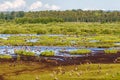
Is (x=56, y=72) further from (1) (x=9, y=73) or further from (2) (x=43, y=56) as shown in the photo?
(2) (x=43, y=56)

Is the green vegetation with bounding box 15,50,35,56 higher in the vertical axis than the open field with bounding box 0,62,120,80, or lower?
higher

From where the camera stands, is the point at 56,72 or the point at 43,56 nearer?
the point at 56,72

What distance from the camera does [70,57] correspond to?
178ft

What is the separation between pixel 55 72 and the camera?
1545 inches

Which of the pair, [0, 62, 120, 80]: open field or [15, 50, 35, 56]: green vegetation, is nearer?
[0, 62, 120, 80]: open field

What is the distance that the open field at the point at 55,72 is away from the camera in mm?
35812

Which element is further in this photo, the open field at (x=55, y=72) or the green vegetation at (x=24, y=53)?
the green vegetation at (x=24, y=53)

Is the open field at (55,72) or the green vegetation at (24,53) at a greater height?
the green vegetation at (24,53)

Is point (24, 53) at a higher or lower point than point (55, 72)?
higher

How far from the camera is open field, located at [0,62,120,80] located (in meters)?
35.8

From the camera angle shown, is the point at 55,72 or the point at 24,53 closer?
the point at 55,72

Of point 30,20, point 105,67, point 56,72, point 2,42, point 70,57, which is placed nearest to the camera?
point 56,72

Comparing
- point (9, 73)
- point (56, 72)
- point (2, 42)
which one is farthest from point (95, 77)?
point (2, 42)

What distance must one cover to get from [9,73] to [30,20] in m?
139
